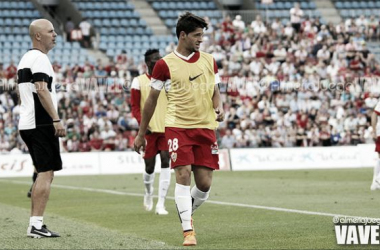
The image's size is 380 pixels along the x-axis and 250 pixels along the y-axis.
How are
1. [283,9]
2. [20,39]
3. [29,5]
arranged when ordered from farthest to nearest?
[283,9], [29,5], [20,39]

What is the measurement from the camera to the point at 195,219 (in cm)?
1213

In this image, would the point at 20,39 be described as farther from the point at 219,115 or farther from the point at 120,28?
the point at 219,115

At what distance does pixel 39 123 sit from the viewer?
10.1m

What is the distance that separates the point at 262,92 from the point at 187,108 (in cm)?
2591

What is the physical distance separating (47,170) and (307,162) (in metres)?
21.8

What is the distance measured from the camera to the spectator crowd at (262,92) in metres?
32.3

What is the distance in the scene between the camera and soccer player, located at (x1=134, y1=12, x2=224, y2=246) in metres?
Result: 9.34

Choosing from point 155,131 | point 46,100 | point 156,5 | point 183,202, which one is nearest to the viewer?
point 183,202

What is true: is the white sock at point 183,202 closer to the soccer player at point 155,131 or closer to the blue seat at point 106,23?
the soccer player at point 155,131

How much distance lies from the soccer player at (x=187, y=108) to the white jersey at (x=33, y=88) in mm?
1244

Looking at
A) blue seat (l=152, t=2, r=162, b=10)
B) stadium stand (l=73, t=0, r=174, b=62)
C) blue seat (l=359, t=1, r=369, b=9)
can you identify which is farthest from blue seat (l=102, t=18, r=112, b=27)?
blue seat (l=359, t=1, r=369, b=9)

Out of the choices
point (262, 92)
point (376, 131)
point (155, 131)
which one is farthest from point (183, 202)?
point (262, 92)

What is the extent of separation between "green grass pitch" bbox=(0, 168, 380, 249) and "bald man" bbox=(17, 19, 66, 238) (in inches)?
15.8

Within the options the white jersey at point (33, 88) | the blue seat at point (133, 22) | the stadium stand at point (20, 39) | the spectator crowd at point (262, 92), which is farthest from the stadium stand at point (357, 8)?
the white jersey at point (33, 88)
